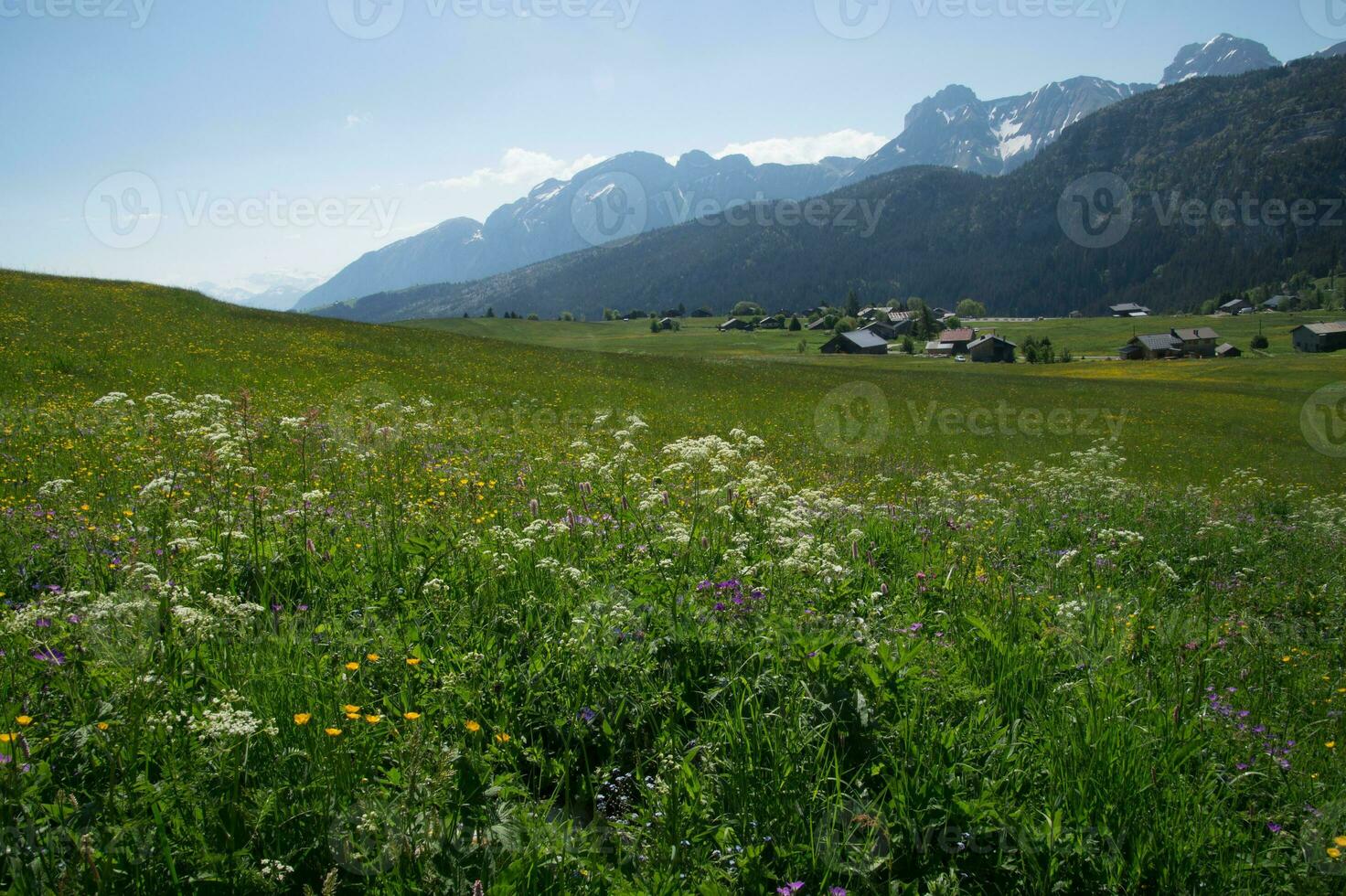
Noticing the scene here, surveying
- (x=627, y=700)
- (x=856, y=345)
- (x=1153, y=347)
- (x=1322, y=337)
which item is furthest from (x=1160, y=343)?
(x=627, y=700)

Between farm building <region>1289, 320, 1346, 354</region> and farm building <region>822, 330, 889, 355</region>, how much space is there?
2679 inches

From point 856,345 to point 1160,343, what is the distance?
179 ft

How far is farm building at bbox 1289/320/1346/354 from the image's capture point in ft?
369

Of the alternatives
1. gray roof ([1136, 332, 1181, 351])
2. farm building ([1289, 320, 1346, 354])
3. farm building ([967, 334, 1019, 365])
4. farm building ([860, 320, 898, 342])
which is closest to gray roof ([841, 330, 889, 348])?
farm building ([967, 334, 1019, 365])

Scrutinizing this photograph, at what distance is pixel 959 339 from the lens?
141m

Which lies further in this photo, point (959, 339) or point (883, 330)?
point (883, 330)

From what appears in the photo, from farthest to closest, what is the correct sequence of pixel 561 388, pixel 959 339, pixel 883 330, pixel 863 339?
1. pixel 883 330
2. pixel 959 339
3. pixel 863 339
4. pixel 561 388

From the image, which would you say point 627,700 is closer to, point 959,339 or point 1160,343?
point 1160,343

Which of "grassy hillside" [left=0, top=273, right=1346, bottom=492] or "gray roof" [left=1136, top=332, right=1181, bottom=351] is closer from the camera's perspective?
"grassy hillside" [left=0, top=273, right=1346, bottom=492]

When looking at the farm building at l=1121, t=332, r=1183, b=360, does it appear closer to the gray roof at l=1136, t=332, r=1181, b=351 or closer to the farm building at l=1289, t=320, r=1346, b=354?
the gray roof at l=1136, t=332, r=1181, b=351

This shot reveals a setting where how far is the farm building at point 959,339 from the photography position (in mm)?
138375

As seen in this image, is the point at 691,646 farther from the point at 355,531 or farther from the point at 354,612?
the point at 355,531

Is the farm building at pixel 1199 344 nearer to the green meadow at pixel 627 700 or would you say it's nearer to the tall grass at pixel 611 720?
the green meadow at pixel 627 700

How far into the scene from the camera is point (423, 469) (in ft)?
35.2
